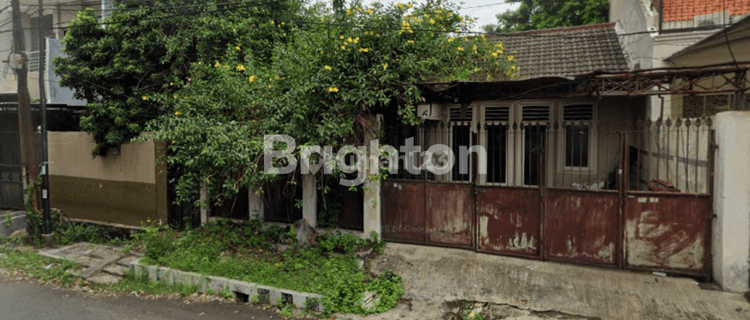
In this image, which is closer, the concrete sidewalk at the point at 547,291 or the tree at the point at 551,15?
the concrete sidewalk at the point at 547,291

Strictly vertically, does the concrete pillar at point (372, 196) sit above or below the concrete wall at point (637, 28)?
below

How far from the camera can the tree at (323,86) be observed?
21.0 feet

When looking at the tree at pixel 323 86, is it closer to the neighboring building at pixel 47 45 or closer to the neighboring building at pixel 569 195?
the neighboring building at pixel 569 195

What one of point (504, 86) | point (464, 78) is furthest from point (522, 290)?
point (464, 78)

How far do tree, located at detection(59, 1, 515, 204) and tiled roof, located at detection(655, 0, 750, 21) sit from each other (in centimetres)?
293

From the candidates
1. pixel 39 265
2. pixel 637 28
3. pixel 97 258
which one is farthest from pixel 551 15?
pixel 39 265

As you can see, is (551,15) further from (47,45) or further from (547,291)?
(47,45)

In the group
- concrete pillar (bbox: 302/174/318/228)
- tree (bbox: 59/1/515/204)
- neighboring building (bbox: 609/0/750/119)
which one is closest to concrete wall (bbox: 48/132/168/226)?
tree (bbox: 59/1/515/204)

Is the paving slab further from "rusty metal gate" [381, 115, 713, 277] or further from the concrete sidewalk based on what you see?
"rusty metal gate" [381, 115, 713, 277]

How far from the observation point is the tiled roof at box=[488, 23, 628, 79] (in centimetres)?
884

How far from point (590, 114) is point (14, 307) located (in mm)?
10826

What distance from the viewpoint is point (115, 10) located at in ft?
28.8

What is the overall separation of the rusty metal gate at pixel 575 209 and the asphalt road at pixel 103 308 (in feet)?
9.69

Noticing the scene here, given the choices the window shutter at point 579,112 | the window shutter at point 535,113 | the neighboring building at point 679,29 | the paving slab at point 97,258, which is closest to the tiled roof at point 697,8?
the neighboring building at point 679,29
